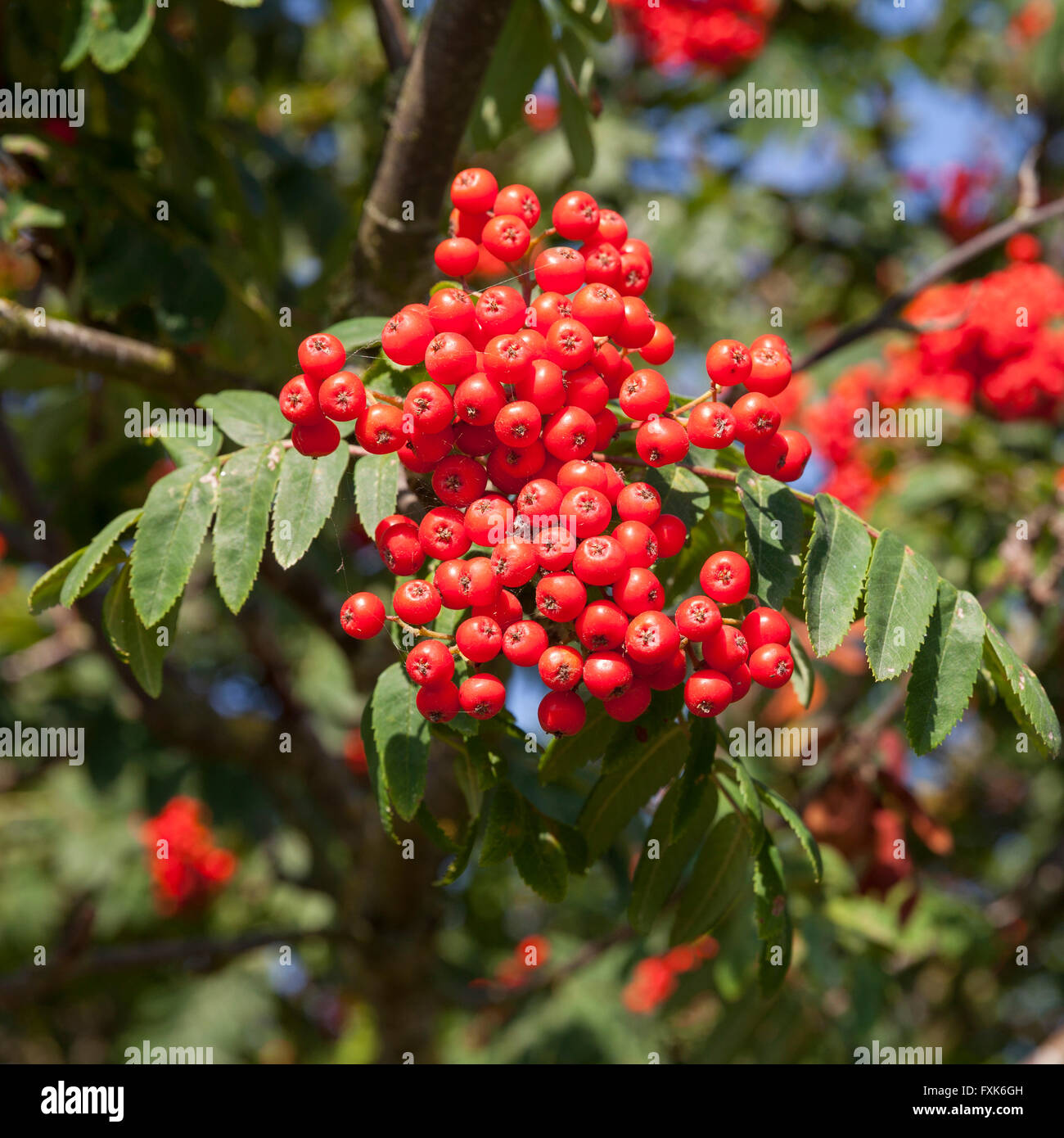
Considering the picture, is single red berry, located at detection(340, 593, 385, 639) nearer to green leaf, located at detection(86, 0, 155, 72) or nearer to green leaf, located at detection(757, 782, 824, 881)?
green leaf, located at detection(757, 782, 824, 881)

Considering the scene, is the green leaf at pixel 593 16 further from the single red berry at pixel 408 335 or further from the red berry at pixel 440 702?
the red berry at pixel 440 702

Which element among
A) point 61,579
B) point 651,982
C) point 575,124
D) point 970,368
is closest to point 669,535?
point 61,579

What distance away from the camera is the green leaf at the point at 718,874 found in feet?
7.47

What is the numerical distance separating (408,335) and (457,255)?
25 cm

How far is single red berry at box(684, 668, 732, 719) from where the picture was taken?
5.60 feet

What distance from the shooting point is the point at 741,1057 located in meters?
3.72

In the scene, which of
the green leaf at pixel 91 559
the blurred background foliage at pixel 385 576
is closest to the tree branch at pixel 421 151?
the blurred background foliage at pixel 385 576

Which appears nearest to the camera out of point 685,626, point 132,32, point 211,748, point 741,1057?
point 685,626

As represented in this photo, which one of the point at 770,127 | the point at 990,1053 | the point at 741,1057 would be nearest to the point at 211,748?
the point at 741,1057

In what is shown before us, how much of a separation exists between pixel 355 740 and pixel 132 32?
181 inches

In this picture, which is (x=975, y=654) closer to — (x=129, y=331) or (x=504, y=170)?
(x=129, y=331)

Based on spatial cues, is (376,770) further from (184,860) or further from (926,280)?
(184,860)

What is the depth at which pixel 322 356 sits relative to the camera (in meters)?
1.72

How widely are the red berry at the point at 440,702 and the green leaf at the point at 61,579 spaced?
2.40ft
